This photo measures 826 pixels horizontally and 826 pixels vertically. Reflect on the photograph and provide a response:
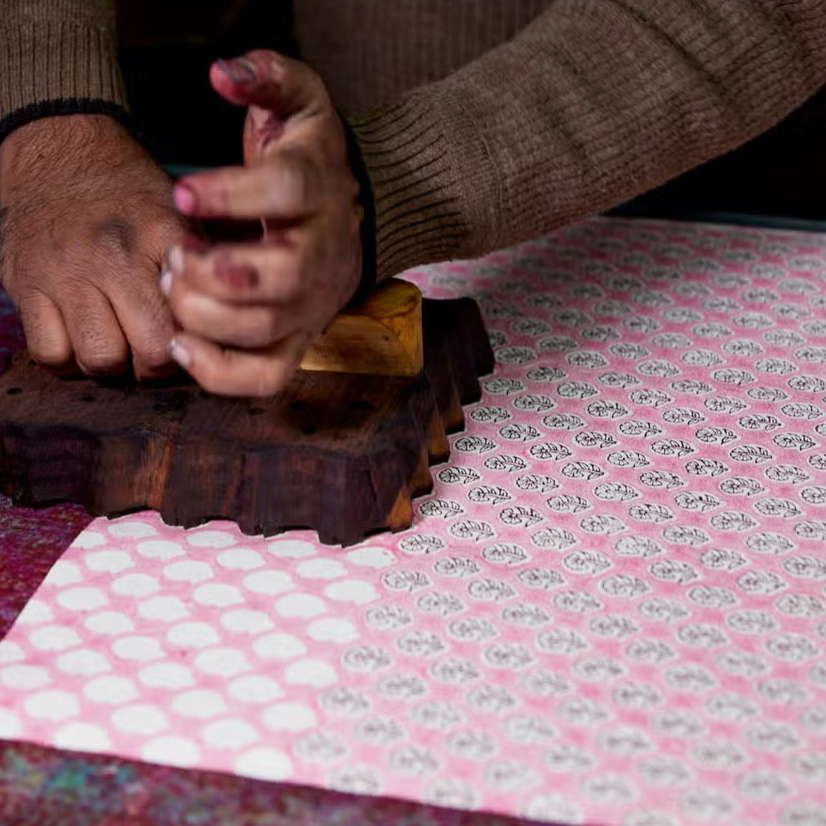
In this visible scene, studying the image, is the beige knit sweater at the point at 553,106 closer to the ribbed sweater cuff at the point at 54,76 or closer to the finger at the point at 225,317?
the ribbed sweater cuff at the point at 54,76

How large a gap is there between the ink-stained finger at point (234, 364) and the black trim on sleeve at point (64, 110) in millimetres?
324

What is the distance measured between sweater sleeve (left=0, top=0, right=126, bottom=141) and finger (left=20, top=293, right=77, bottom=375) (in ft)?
0.67

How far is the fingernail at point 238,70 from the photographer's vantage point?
2.08 feet

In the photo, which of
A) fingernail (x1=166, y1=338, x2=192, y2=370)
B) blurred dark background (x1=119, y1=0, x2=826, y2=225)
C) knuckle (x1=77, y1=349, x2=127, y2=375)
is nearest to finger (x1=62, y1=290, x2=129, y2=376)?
knuckle (x1=77, y1=349, x2=127, y2=375)

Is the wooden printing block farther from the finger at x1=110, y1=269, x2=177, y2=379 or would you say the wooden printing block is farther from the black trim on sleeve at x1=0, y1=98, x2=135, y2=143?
the black trim on sleeve at x1=0, y1=98, x2=135, y2=143

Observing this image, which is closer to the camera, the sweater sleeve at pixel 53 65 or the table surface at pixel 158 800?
the table surface at pixel 158 800

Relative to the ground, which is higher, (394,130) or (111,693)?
(394,130)

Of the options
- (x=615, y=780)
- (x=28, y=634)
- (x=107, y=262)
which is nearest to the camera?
(x=615, y=780)

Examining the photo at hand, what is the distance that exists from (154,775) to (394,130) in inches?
18.4

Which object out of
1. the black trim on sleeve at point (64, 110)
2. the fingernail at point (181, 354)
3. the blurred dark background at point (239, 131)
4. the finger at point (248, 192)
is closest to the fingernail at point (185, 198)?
the finger at point (248, 192)

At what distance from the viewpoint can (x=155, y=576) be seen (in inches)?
27.7

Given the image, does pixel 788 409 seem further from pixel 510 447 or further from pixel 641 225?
pixel 641 225

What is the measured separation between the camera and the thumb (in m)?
0.64

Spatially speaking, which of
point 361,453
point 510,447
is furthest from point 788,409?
point 361,453
